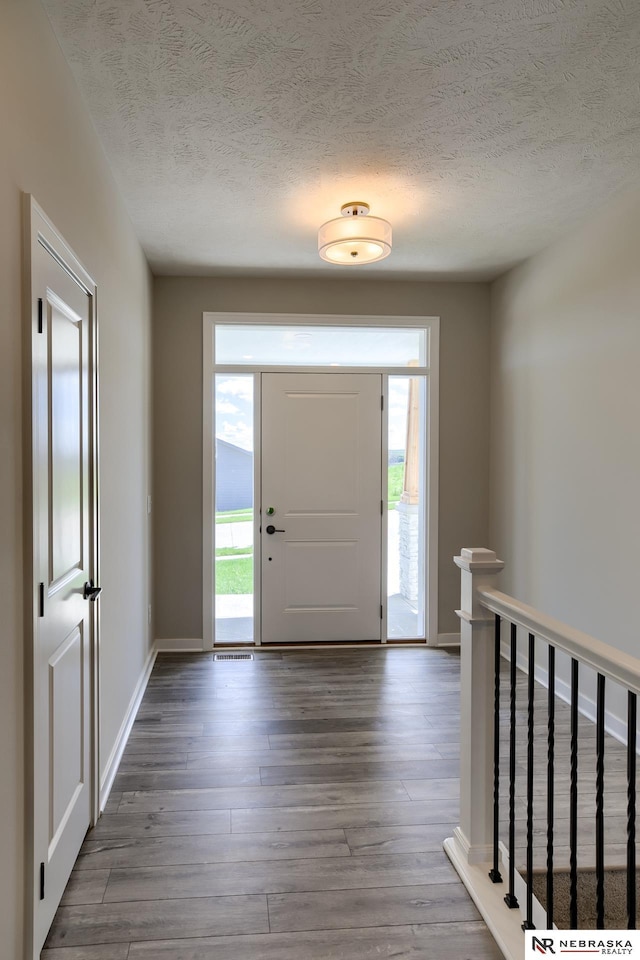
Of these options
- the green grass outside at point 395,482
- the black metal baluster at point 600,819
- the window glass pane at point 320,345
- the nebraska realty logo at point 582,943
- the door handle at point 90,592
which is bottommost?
the nebraska realty logo at point 582,943

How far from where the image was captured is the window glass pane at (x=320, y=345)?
4.55 m

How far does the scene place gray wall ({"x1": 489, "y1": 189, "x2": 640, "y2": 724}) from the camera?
9.88 feet

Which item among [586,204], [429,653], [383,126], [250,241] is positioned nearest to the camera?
[383,126]

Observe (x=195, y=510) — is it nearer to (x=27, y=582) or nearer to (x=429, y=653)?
(x=429, y=653)

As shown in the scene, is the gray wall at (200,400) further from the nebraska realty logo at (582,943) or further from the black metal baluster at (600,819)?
the black metal baluster at (600,819)

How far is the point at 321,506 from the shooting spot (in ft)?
15.2

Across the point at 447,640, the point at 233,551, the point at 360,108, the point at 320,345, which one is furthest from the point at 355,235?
the point at 447,640

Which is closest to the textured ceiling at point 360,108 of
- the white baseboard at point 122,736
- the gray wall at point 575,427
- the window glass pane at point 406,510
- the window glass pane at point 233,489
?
the gray wall at point 575,427

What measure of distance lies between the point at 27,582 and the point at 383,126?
2119 millimetres

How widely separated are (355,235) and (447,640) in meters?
3.01

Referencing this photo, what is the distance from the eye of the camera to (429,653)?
443 centimetres

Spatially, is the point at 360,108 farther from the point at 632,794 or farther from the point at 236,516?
the point at 236,516

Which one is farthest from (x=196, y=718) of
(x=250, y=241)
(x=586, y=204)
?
(x=586, y=204)

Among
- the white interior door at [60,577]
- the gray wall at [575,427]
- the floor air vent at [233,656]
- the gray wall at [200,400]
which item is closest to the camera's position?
the white interior door at [60,577]
